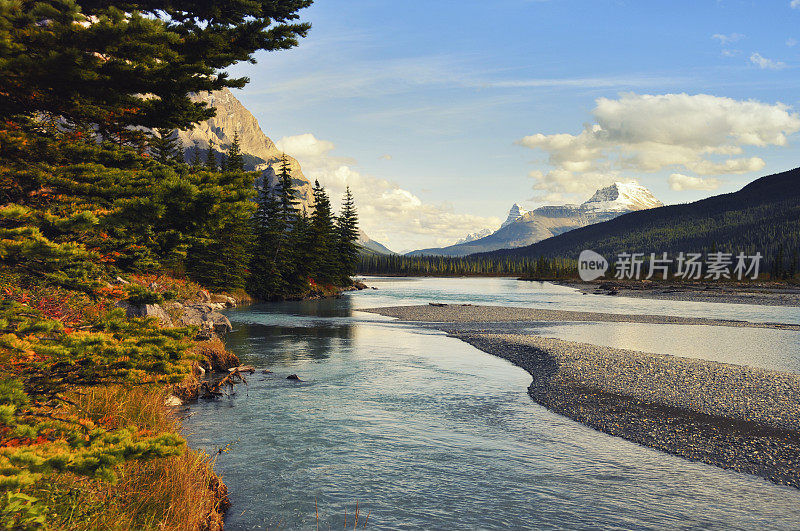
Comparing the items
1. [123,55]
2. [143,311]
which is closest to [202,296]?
[143,311]

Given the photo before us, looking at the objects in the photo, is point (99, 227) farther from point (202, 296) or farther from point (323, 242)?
point (323, 242)

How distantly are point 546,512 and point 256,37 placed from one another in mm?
11578

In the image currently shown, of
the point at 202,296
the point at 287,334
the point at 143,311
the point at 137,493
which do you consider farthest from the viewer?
the point at 202,296

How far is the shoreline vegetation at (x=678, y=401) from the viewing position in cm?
1453

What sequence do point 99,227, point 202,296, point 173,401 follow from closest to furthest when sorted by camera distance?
point 99,227 < point 173,401 < point 202,296

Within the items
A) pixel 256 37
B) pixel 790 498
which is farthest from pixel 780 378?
pixel 256 37

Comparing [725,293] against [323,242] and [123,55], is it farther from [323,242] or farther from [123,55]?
[123,55]

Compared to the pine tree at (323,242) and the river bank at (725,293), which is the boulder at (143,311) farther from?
the river bank at (725,293)

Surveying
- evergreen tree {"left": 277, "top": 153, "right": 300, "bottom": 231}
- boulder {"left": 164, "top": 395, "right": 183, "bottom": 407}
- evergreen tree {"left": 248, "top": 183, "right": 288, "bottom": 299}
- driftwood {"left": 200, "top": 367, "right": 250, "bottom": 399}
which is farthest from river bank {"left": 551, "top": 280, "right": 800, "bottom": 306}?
boulder {"left": 164, "top": 395, "right": 183, "bottom": 407}

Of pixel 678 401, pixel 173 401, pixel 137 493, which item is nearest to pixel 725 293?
pixel 678 401

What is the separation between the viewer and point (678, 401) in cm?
1930

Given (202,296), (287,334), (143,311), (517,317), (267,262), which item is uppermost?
(267,262)

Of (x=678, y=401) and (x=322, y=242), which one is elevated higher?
A: (x=322, y=242)

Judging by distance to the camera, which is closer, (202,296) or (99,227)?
(99,227)
